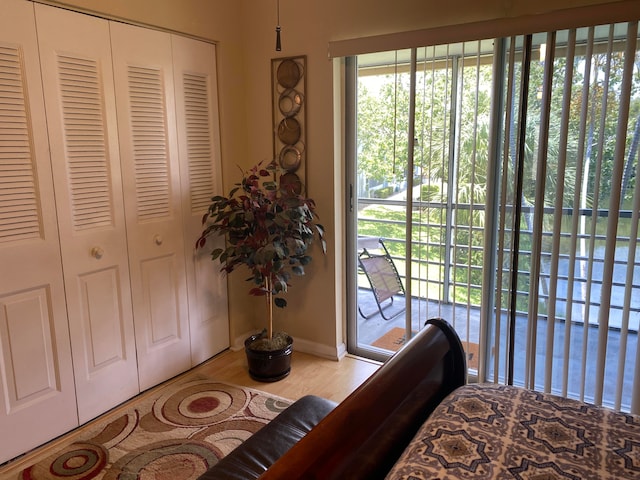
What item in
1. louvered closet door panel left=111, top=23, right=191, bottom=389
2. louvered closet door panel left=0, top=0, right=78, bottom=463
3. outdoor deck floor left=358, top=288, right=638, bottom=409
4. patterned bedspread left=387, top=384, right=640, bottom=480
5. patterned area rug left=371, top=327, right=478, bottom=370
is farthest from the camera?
patterned area rug left=371, top=327, right=478, bottom=370

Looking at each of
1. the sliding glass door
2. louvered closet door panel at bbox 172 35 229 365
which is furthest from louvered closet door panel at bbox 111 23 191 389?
the sliding glass door

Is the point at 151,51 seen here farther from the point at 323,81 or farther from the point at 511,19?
the point at 511,19

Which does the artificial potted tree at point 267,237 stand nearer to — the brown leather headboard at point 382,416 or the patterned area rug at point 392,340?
the patterned area rug at point 392,340

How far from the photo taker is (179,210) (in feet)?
8.98

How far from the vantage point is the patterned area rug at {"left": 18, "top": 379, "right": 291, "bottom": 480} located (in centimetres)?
203

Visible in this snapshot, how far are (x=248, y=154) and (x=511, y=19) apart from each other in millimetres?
1763

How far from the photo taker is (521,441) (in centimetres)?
119

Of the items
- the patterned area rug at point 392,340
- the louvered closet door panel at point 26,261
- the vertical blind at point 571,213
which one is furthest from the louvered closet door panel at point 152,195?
the vertical blind at point 571,213

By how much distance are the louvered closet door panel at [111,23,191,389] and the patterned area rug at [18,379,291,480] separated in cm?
26

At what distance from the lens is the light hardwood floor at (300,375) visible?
8.82 feet

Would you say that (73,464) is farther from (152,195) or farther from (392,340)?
(392,340)

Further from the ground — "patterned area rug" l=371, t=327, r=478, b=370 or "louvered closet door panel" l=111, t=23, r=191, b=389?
"louvered closet door panel" l=111, t=23, r=191, b=389

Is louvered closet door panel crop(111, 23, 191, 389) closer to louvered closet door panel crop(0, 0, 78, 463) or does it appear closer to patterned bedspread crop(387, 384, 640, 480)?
louvered closet door panel crop(0, 0, 78, 463)

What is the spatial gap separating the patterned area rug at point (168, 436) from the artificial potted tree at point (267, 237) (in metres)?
0.25
